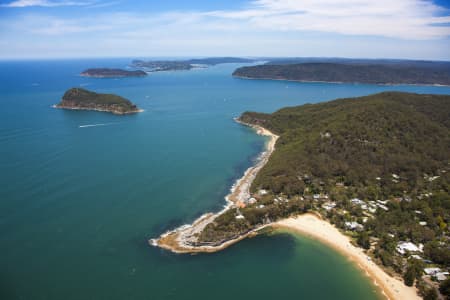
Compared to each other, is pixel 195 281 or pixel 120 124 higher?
pixel 120 124

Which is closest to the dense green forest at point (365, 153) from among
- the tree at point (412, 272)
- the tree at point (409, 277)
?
the tree at point (412, 272)

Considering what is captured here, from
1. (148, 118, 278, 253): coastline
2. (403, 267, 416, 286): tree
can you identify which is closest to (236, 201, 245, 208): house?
(148, 118, 278, 253): coastline

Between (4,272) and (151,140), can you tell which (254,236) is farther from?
(151,140)

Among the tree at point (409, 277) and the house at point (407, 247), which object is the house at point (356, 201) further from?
the tree at point (409, 277)

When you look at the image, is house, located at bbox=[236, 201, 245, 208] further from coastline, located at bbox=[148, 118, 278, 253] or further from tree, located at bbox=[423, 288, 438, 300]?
tree, located at bbox=[423, 288, 438, 300]

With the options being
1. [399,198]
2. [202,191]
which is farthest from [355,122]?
[202,191]
